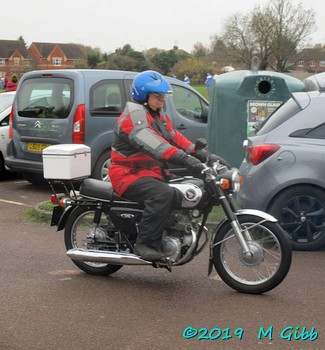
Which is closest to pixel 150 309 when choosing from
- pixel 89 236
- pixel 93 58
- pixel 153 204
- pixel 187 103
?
pixel 153 204

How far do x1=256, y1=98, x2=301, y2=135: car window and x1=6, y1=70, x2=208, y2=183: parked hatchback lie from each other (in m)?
3.17

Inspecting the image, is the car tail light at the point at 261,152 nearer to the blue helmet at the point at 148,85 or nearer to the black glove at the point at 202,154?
the black glove at the point at 202,154

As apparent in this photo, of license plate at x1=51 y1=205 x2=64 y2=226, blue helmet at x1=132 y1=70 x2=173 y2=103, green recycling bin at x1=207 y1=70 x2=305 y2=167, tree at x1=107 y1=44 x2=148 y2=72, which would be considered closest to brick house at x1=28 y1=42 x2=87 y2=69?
tree at x1=107 y1=44 x2=148 y2=72

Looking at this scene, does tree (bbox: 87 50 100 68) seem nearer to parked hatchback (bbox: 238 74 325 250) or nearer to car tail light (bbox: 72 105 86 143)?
car tail light (bbox: 72 105 86 143)

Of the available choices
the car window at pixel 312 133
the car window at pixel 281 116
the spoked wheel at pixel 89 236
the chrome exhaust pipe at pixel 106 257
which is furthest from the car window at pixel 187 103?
the chrome exhaust pipe at pixel 106 257

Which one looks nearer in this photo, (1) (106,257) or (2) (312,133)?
(1) (106,257)

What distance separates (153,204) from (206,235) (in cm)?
60

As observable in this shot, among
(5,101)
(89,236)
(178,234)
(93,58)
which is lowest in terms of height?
(89,236)

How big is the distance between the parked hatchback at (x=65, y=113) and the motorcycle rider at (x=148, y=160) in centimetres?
401

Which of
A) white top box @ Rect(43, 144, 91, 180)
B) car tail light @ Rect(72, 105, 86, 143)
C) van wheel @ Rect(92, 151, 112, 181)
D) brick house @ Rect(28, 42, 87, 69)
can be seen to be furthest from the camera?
brick house @ Rect(28, 42, 87, 69)

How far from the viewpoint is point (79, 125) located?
29.4 feet

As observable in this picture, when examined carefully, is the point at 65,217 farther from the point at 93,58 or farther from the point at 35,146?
the point at 93,58

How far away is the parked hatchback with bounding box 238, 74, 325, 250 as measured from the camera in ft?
20.3

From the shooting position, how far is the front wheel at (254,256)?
478 cm
